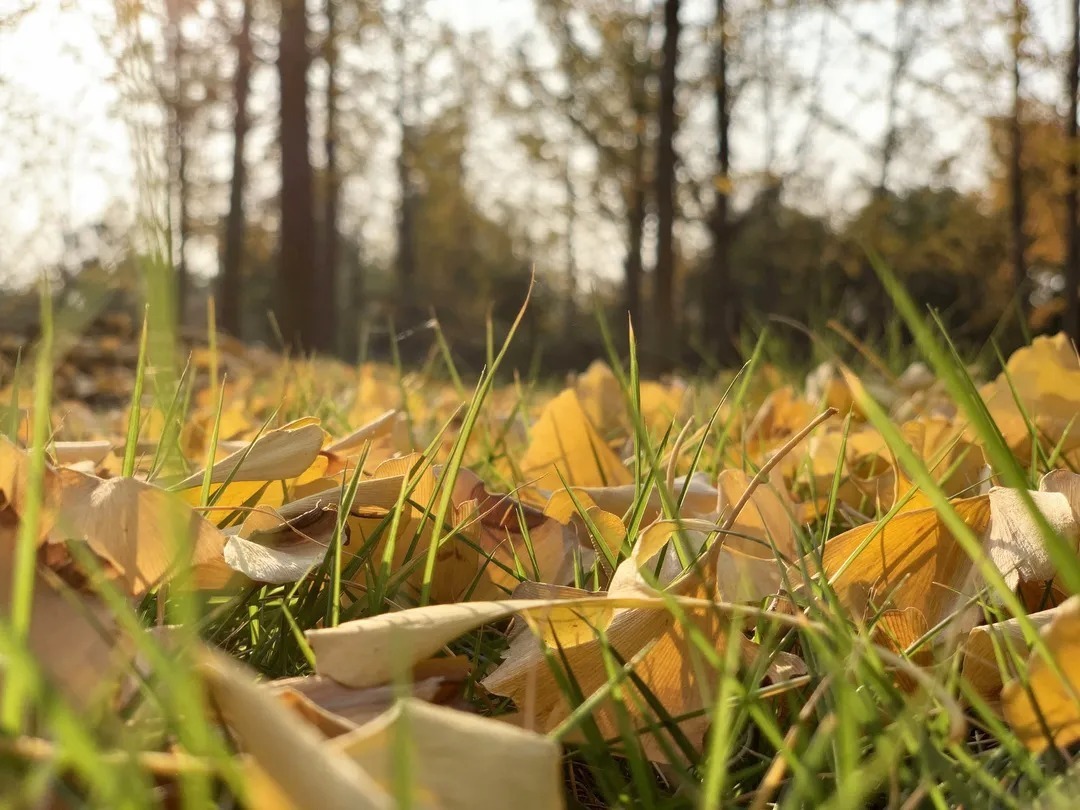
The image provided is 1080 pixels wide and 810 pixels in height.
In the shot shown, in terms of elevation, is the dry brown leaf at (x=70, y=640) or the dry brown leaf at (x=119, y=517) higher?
the dry brown leaf at (x=119, y=517)

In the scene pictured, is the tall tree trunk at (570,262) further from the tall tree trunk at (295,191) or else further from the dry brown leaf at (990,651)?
the dry brown leaf at (990,651)

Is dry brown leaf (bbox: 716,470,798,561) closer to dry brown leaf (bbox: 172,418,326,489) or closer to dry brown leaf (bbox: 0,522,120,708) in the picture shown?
dry brown leaf (bbox: 172,418,326,489)

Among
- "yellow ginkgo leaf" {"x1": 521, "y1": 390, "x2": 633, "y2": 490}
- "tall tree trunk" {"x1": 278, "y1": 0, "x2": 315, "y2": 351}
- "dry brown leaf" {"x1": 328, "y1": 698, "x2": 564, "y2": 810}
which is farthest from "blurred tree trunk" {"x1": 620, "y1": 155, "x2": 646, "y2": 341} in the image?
Result: "dry brown leaf" {"x1": 328, "y1": 698, "x2": 564, "y2": 810}

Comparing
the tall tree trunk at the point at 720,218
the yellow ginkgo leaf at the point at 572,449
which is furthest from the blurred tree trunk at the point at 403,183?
the yellow ginkgo leaf at the point at 572,449

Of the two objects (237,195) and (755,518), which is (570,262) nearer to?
(237,195)

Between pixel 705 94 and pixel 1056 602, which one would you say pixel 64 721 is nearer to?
pixel 1056 602

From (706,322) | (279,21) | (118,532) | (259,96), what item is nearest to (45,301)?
(118,532)
